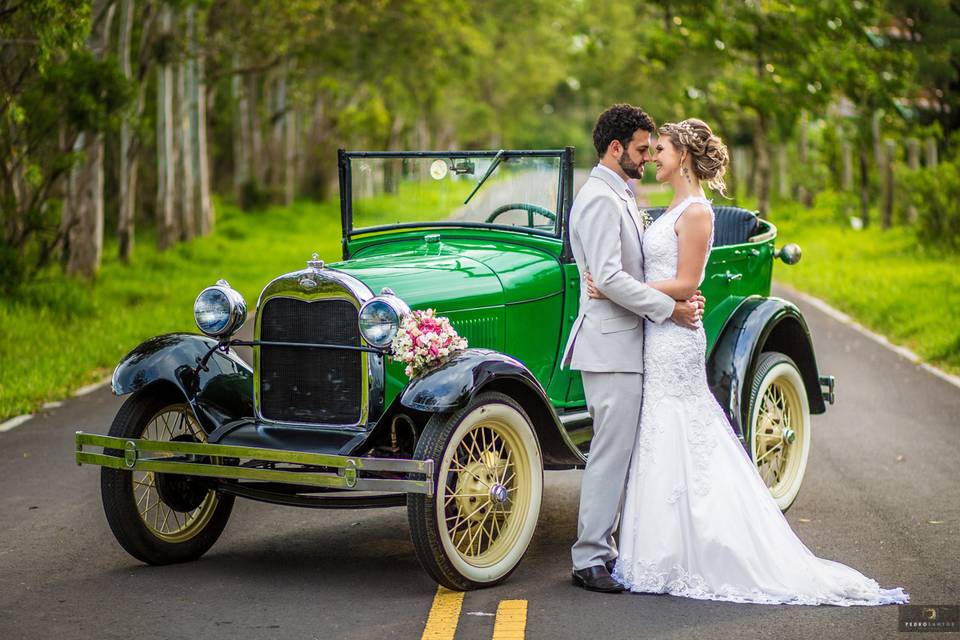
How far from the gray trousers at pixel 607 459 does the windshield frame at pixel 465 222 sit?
4.34 feet

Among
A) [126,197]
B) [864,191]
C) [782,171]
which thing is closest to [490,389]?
[126,197]

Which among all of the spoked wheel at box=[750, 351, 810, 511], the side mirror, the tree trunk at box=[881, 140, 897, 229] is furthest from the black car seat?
the tree trunk at box=[881, 140, 897, 229]

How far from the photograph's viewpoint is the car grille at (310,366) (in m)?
6.32

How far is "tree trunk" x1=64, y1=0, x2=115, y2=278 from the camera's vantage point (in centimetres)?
1869

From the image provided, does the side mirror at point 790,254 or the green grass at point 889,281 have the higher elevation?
the side mirror at point 790,254

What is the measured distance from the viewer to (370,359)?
6.25m

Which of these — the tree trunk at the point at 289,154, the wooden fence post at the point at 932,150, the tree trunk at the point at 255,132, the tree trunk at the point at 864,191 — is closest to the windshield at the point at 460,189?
the wooden fence post at the point at 932,150

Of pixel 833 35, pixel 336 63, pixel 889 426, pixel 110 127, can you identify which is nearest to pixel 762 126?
pixel 833 35

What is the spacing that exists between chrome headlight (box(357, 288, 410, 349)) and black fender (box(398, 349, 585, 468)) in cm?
27

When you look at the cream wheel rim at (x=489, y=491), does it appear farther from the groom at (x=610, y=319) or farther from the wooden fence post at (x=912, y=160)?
the wooden fence post at (x=912, y=160)

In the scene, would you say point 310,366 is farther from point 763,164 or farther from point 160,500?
point 763,164

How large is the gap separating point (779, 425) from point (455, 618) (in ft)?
9.70

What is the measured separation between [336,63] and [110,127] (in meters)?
18.9

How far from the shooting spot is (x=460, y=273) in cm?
677
